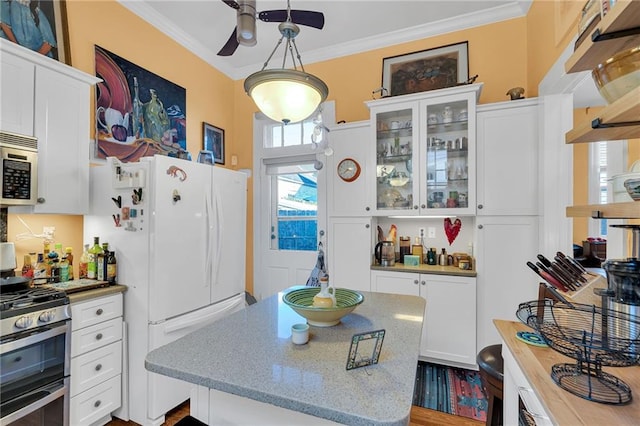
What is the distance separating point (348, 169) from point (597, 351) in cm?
232

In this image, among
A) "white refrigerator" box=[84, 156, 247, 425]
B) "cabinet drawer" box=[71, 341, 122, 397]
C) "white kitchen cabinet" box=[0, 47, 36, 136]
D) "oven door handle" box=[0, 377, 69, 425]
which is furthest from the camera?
"white refrigerator" box=[84, 156, 247, 425]

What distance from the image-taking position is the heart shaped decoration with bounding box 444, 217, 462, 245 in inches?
112

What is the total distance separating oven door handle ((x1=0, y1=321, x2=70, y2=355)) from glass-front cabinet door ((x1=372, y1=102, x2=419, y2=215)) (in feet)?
7.98

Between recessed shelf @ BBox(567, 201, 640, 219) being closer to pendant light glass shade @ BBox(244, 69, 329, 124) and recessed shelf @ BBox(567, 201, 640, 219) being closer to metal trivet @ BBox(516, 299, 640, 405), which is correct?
metal trivet @ BBox(516, 299, 640, 405)

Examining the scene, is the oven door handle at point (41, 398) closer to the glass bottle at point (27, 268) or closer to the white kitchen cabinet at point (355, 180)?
the glass bottle at point (27, 268)

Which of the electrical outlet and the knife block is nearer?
the knife block

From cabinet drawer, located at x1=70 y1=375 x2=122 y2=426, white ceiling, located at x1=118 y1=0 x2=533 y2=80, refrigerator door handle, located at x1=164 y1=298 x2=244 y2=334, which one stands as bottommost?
cabinet drawer, located at x1=70 y1=375 x2=122 y2=426

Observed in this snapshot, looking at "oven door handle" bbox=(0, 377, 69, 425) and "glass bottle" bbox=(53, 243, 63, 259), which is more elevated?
"glass bottle" bbox=(53, 243, 63, 259)

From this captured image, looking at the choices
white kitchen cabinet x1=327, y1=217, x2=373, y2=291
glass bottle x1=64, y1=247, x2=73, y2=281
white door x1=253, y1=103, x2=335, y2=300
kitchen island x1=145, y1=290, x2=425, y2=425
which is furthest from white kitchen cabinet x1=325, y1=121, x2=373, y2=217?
glass bottle x1=64, y1=247, x2=73, y2=281

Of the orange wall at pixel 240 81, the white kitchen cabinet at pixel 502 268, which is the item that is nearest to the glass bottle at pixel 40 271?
the orange wall at pixel 240 81

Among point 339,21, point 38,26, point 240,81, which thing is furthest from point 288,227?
point 38,26

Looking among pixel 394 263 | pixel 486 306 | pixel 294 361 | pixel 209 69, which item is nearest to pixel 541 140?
pixel 486 306

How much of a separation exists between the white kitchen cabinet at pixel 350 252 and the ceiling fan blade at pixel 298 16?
5.81 ft

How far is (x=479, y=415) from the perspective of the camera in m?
2.03
